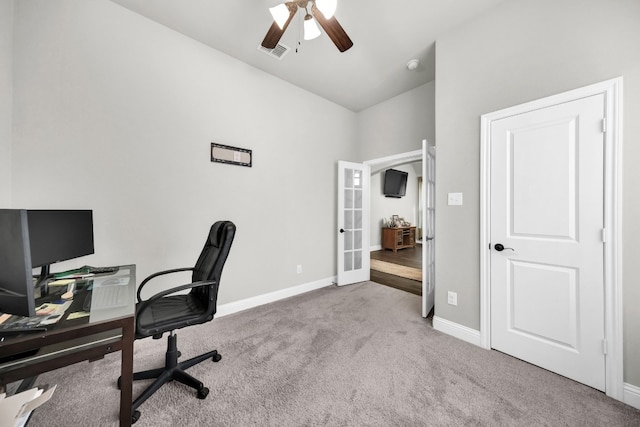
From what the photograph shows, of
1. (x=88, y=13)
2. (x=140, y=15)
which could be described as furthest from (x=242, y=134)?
(x=88, y=13)

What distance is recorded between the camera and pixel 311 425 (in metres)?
1.36

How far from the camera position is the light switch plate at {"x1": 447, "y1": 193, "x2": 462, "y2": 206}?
2.34m

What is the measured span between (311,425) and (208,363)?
3.25 feet

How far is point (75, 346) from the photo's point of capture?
105 centimetres

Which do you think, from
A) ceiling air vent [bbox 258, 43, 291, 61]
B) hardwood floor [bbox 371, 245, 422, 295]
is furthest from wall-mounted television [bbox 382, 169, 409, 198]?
ceiling air vent [bbox 258, 43, 291, 61]

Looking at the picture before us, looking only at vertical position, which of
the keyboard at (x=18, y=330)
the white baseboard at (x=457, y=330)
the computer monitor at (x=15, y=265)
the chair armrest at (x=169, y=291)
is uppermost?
the computer monitor at (x=15, y=265)

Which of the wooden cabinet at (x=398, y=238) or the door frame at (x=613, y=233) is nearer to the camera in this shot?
the door frame at (x=613, y=233)

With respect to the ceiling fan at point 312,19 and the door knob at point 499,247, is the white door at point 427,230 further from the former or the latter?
the ceiling fan at point 312,19

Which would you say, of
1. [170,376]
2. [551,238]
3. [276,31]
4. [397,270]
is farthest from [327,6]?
[397,270]

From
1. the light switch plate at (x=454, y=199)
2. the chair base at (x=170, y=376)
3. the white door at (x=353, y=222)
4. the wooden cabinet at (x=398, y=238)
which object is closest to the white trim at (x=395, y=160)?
the white door at (x=353, y=222)

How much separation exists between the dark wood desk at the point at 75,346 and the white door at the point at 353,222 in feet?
9.99

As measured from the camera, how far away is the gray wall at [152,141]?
73.7 inches

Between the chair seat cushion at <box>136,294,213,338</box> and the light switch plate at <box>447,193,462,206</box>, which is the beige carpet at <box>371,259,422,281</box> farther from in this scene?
the chair seat cushion at <box>136,294,213,338</box>

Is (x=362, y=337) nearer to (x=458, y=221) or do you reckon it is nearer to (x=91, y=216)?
(x=458, y=221)
